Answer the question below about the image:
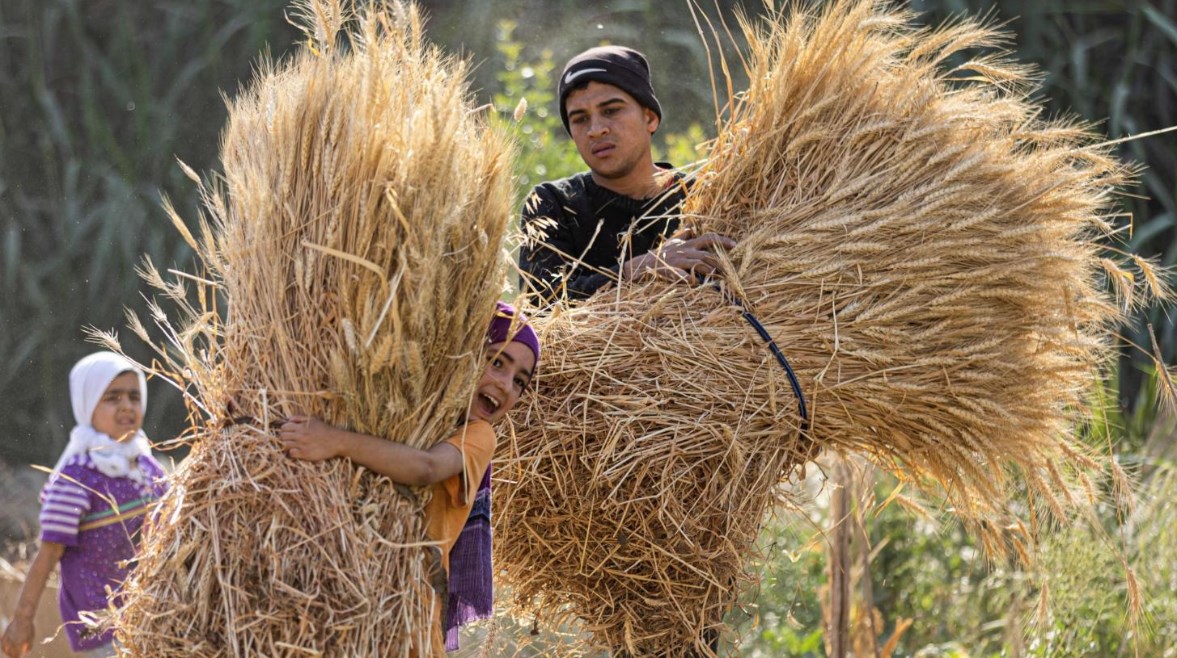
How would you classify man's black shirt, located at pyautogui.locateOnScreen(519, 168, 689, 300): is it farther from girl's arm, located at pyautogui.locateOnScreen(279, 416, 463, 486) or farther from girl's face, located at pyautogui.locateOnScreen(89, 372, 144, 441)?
girl's face, located at pyautogui.locateOnScreen(89, 372, 144, 441)

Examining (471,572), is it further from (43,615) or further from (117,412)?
(43,615)

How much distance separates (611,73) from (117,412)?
195 cm

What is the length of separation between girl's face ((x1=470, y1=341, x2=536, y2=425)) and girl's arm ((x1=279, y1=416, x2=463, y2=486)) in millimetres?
215

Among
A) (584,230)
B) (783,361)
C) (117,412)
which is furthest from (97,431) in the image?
(783,361)

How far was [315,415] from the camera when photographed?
226cm

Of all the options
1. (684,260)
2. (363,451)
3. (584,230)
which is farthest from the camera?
(584,230)

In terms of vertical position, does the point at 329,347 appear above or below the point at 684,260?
above

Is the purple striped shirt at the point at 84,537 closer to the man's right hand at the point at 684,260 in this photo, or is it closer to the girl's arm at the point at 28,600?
Result: the girl's arm at the point at 28,600

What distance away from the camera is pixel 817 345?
2.86m

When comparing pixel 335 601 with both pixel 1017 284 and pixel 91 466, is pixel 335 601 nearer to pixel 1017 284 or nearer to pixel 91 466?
pixel 1017 284

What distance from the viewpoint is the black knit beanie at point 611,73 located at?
11.0 feet

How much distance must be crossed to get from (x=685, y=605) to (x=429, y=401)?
88 cm

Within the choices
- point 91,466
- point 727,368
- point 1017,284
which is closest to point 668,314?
point 727,368

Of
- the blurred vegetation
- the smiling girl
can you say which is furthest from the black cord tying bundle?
the blurred vegetation
